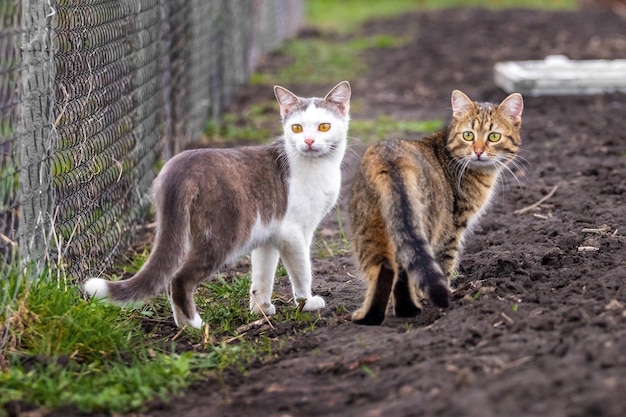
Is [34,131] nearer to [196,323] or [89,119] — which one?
[89,119]

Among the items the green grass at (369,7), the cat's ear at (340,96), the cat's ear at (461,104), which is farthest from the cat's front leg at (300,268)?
the green grass at (369,7)

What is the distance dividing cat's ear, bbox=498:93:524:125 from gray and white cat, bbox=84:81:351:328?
921 mm

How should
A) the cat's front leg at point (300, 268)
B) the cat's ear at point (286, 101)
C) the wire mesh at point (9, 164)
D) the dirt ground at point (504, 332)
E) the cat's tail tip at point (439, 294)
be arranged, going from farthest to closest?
1. the cat's ear at point (286, 101)
2. the cat's front leg at point (300, 268)
3. the wire mesh at point (9, 164)
4. the cat's tail tip at point (439, 294)
5. the dirt ground at point (504, 332)

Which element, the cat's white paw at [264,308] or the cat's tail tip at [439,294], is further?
the cat's white paw at [264,308]

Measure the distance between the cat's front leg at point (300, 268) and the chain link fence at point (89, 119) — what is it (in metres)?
1.12

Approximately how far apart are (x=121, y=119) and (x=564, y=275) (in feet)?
9.82

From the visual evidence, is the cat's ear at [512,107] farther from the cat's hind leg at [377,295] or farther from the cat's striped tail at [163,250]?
the cat's striped tail at [163,250]

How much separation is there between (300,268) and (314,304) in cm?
21

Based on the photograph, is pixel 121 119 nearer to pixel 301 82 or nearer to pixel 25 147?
pixel 25 147

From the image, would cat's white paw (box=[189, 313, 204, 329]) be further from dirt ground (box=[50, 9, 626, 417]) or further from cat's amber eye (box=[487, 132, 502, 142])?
cat's amber eye (box=[487, 132, 502, 142])

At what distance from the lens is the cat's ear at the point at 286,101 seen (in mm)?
5301

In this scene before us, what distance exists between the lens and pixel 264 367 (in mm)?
4074

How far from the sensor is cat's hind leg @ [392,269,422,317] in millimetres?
4555

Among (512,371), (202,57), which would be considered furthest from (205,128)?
(512,371)
